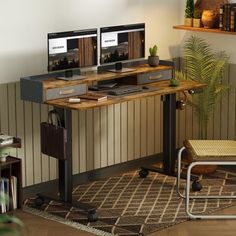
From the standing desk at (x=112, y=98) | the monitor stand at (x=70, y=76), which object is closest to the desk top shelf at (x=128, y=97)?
the standing desk at (x=112, y=98)

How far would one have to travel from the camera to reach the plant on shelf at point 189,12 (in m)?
5.15

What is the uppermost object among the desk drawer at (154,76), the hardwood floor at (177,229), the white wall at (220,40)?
the white wall at (220,40)

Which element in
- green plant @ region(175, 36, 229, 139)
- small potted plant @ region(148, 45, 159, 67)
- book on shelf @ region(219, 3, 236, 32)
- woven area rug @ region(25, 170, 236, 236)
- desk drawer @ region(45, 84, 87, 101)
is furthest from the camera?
green plant @ region(175, 36, 229, 139)

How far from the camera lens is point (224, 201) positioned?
4.34 meters

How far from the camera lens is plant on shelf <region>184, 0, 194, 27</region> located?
5.15 m

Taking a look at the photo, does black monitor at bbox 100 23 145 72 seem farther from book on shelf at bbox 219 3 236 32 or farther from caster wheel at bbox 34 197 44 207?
caster wheel at bbox 34 197 44 207

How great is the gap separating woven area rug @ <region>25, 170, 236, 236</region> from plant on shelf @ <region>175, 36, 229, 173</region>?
528 mm

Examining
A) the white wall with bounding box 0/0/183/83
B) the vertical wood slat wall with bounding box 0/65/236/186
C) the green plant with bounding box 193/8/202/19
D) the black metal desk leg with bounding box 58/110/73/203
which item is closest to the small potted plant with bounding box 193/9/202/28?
the green plant with bounding box 193/8/202/19

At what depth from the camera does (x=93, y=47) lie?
4.34 meters

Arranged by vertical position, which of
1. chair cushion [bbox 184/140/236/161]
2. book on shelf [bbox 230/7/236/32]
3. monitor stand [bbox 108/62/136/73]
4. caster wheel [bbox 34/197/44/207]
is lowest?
caster wheel [bbox 34/197/44/207]

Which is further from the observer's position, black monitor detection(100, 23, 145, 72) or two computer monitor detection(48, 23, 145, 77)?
black monitor detection(100, 23, 145, 72)

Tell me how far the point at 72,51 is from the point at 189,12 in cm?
145

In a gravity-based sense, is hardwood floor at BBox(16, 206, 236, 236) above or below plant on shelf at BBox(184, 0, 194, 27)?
below

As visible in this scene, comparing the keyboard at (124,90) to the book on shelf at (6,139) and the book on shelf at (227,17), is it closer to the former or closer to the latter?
the book on shelf at (6,139)
